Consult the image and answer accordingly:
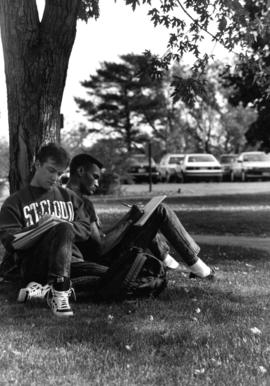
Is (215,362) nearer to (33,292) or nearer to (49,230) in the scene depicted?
(49,230)

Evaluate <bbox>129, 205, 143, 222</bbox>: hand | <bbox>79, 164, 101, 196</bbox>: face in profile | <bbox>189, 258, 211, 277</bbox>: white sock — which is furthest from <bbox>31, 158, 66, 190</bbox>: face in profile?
<bbox>189, 258, 211, 277</bbox>: white sock

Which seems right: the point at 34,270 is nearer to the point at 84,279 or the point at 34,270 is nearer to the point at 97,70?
the point at 84,279

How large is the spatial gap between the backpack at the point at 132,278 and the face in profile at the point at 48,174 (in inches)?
31.9

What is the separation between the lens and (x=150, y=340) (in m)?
4.34

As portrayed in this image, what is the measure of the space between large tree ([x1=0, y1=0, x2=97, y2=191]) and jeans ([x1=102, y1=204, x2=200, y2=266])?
1514 mm

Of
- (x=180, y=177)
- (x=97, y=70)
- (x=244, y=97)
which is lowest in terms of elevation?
(x=180, y=177)

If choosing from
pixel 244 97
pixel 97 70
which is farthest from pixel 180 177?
pixel 97 70

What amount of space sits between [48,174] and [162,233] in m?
1.18

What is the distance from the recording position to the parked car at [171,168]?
3791cm

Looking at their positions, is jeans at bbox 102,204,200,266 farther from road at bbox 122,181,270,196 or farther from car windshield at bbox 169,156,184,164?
car windshield at bbox 169,156,184,164

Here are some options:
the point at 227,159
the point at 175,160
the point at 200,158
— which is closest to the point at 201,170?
the point at 200,158

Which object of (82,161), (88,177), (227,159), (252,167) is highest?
(82,161)

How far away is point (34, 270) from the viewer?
211 inches

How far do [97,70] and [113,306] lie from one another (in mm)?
59368
